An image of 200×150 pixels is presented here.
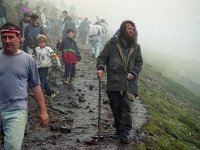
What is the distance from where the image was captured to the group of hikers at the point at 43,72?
5.50 metres

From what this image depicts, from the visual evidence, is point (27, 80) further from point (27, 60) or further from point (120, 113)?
point (120, 113)

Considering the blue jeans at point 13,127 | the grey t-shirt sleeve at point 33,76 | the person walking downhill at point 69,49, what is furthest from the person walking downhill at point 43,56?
the blue jeans at point 13,127

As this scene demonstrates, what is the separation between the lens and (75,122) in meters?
10.8

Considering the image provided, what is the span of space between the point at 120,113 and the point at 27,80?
3352 millimetres

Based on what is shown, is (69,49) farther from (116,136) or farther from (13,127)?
(13,127)

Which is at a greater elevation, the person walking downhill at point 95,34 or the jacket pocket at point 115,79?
the jacket pocket at point 115,79

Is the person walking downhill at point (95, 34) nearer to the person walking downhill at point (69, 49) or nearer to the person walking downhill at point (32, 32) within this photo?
the person walking downhill at point (69, 49)

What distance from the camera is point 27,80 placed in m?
5.78

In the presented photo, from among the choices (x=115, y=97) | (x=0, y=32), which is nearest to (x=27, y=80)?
(x=0, y=32)

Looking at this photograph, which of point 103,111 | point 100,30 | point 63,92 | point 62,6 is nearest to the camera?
point 103,111

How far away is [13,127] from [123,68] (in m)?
3.57

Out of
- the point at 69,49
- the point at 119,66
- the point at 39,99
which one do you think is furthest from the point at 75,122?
the point at 39,99

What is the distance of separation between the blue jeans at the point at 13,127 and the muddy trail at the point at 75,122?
2.86 m

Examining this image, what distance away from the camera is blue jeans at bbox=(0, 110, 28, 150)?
17.6ft
